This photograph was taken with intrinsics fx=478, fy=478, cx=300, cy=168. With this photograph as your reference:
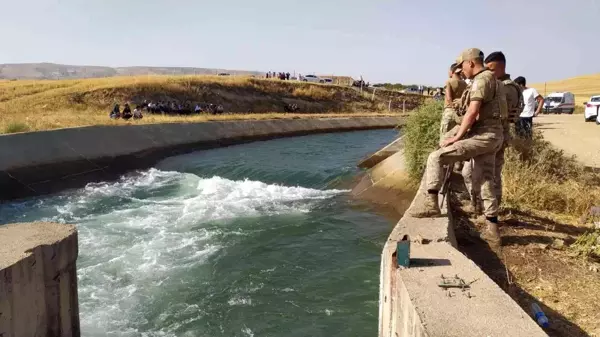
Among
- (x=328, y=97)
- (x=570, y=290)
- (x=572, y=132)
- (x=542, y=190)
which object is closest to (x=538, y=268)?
(x=570, y=290)

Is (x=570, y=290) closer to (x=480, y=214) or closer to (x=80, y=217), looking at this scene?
(x=480, y=214)

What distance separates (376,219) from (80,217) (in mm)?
7291

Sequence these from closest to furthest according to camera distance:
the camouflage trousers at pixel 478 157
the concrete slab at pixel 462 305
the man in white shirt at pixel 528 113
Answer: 1. the concrete slab at pixel 462 305
2. the camouflage trousers at pixel 478 157
3. the man in white shirt at pixel 528 113

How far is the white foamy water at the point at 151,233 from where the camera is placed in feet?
21.8

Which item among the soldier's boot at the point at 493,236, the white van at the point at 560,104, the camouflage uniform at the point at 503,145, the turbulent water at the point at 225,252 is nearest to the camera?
the soldier's boot at the point at 493,236

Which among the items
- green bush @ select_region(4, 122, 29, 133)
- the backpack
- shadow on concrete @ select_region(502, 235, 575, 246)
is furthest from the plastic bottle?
green bush @ select_region(4, 122, 29, 133)

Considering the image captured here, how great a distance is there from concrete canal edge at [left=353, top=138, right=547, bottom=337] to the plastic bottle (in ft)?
2.12

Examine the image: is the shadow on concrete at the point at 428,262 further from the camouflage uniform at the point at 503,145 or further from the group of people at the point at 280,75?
the group of people at the point at 280,75

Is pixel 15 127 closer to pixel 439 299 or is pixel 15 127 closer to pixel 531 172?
pixel 531 172

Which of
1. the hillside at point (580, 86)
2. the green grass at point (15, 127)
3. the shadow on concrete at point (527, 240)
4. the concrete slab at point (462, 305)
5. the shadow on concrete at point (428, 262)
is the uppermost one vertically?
the hillside at point (580, 86)

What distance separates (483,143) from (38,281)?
15.8 feet

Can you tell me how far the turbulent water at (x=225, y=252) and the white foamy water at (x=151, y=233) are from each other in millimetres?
25

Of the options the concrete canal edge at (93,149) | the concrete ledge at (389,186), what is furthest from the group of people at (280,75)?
the concrete ledge at (389,186)

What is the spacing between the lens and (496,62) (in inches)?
242
